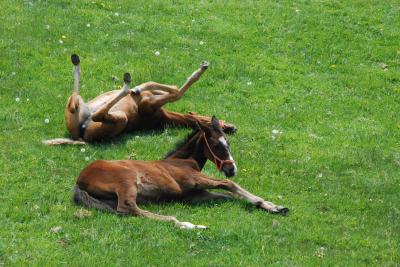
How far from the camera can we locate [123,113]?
12656 millimetres

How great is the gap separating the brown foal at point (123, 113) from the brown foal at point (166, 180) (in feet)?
3.68

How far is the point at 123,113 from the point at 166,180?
2922 mm

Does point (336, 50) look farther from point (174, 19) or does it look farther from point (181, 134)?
point (181, 134)

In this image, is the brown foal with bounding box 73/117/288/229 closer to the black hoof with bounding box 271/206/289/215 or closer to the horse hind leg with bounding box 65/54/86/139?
the black hoof with bounding box 271/206/289/215

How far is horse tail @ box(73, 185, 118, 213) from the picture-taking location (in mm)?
9406

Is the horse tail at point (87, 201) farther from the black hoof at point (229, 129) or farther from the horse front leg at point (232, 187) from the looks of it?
the black hoof at point (229, 129)

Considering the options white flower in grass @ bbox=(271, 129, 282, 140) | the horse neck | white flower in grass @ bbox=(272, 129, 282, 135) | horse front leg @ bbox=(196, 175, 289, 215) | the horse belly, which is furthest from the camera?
white flower in grass @ bbox=(272, 129, 282, 135)

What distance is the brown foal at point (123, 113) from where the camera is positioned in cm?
1234

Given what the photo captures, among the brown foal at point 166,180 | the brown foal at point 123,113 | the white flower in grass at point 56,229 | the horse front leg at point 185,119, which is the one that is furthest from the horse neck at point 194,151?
the white flower in grass at point 56,229

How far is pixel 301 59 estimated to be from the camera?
17.5 metres

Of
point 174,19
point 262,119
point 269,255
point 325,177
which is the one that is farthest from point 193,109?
point 269,255

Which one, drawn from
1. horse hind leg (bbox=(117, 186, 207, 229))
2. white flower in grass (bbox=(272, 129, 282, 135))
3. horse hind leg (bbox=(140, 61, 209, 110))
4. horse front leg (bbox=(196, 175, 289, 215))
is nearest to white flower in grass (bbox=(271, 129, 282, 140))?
white flower in grass (bbox=(272, 129, 282, 135))

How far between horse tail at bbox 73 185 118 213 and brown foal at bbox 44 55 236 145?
98.0 inches

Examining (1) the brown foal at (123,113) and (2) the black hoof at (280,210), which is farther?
(1) the brown foal at (123,113)
